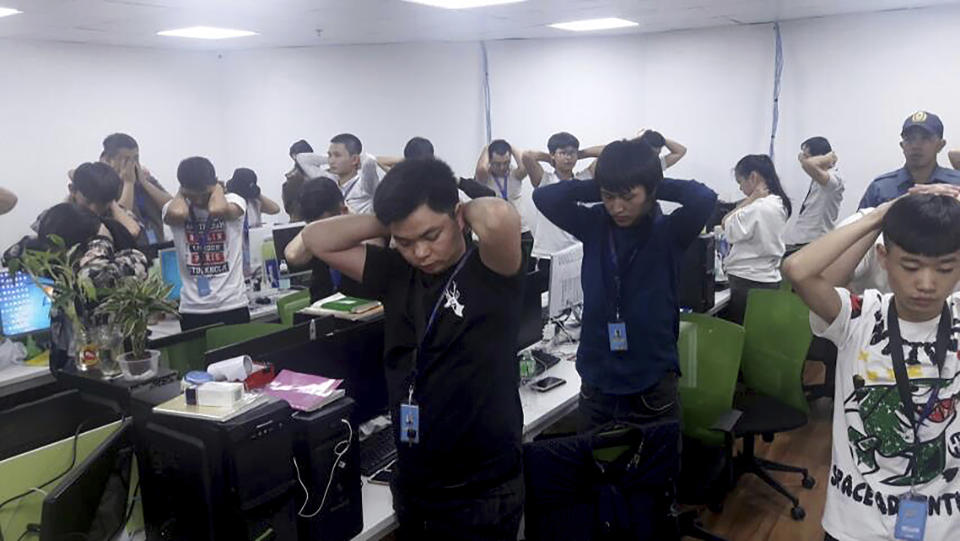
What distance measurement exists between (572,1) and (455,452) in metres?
4.05

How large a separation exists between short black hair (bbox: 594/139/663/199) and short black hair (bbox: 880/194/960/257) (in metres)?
0.92

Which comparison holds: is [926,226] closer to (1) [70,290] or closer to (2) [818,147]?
(1) [70,290]

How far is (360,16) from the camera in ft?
18.6

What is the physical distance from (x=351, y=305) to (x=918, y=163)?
317 centimetres

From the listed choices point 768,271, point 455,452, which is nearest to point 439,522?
point 455,452

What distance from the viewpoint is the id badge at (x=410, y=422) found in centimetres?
186

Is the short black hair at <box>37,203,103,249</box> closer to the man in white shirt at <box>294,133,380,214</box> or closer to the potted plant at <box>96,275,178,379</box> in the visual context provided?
the potted plant at <box>96,275,178,379</box>

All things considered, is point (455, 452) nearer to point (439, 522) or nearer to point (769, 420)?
point (439, 522)

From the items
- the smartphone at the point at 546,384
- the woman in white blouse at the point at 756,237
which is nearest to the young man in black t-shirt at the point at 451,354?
the smartphone at the point at 546,384

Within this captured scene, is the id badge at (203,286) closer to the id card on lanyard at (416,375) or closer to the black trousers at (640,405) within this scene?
the black trousers at (640,405)

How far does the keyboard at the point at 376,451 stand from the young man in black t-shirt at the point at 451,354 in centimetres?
44

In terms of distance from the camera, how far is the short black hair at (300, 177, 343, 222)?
329 cm

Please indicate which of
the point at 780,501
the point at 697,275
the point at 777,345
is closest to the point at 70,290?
the point at 777,345

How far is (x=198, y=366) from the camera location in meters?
3.11
